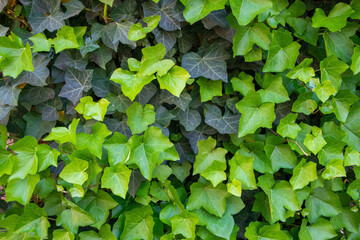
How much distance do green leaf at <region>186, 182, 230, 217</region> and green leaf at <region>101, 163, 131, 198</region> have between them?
0.30 meters

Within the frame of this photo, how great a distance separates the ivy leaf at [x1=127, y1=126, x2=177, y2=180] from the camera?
1.10 m

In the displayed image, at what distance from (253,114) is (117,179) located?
0.54 meters

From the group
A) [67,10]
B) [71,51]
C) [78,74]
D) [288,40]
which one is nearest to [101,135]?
[78,74]

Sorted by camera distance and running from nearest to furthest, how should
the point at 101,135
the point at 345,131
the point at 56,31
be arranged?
the point at 101,135
the point at 56,31
the point at 345,131

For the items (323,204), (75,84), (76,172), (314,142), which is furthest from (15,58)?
(323,204)

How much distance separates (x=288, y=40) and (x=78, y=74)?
788mm

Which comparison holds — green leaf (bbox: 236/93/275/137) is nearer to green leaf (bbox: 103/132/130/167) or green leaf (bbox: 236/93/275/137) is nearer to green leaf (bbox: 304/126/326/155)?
green leaf (bbox: 304/126/326/155)

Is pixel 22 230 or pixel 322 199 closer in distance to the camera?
pixel 22 230

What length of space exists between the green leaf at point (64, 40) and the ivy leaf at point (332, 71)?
920 millimetres

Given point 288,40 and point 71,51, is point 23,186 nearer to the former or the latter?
point 71,51

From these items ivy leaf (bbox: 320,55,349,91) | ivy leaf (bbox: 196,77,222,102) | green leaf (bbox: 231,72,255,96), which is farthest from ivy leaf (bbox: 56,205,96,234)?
ivy leaf (bbox: 320,55,349,91)

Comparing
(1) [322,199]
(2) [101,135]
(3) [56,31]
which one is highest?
(3) [56,31]

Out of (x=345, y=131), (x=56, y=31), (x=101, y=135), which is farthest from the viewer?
(x=345, y=131)

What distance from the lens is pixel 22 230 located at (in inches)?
47.1
